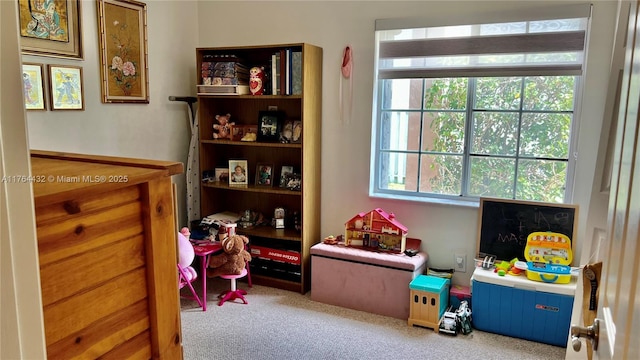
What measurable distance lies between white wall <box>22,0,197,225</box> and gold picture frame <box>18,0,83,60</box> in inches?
1.9

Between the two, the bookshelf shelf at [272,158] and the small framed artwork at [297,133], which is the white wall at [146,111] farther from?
the small framed artwork at [297,133]

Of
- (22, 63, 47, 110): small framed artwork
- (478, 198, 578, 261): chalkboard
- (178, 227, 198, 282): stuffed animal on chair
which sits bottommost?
(178, 227, 198, 282): stuffed animal on chair

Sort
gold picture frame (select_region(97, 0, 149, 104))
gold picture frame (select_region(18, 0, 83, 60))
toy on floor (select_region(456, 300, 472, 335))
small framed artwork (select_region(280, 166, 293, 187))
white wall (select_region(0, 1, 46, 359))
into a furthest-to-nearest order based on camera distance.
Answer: small framed artwork (select_region(280, 166, 293, 187)), gold picture frame (select_region(97, 0, 149, 104)), toy on floor (select_region(456, 300, 472, 335)), gold picture frame (select_region(18, 0, 83, 60)), white wall (select_region(0, 1, 46, 359))

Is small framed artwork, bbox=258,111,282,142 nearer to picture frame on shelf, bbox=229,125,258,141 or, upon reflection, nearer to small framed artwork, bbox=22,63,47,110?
picture frame on shelf, bbox=229,125,258,141

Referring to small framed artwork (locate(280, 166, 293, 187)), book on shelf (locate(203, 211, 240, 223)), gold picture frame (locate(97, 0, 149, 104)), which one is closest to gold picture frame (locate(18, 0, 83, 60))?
gold picture frame (locate(97, 0, 149, 104))

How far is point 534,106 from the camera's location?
118 inches

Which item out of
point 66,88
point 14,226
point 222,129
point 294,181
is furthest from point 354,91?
point 14,226

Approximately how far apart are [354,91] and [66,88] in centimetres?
191

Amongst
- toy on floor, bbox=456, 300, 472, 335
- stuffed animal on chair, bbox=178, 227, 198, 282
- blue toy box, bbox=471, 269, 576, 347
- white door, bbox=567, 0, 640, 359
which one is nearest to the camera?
white door, bbox=567, 0, 640, 359

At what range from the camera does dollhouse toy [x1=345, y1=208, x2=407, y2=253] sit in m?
3.25

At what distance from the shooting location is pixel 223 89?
3.55 meters

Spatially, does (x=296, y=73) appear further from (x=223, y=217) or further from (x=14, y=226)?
(x=14, y=226)

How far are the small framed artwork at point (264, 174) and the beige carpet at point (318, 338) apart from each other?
980 millimetres

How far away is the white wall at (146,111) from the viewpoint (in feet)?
9.49
